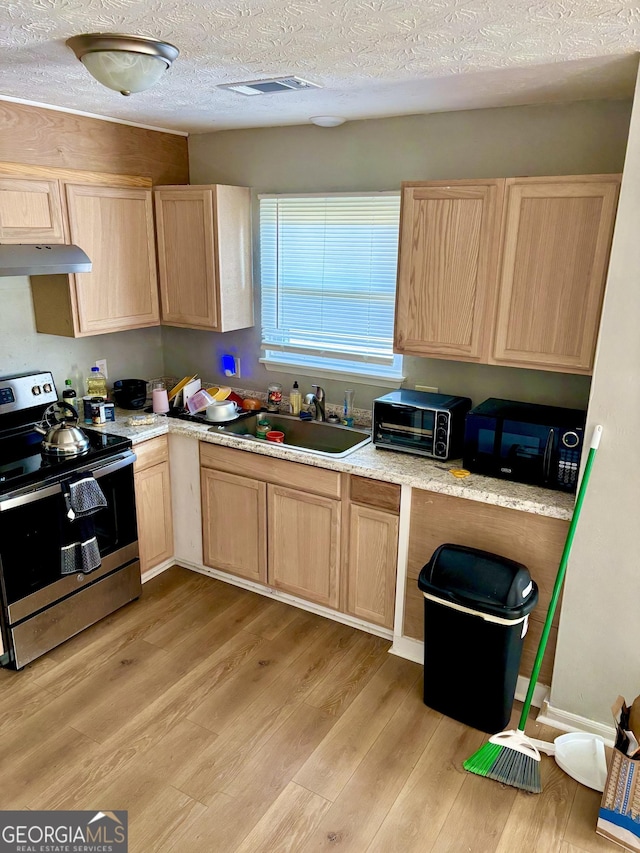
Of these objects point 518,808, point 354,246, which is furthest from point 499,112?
point 518,808

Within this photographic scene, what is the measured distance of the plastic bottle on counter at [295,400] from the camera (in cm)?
353

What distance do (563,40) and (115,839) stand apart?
9.14 feet

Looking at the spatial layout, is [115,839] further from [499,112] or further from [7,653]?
[499,112]

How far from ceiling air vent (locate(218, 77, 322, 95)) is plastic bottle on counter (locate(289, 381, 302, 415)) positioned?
4.97 feet

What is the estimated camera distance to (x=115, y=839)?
2004 millimetres

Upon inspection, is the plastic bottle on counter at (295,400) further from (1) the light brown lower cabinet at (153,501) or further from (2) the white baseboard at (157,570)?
(2) the white baseboard at (157,570)

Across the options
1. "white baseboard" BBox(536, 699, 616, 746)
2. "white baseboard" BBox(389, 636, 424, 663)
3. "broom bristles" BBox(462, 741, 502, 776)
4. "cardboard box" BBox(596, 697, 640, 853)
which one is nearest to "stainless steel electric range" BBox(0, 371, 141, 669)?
"white baseboard" BBox(389, 636, 424, 663)

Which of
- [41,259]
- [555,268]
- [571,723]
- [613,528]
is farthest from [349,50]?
[571,723]

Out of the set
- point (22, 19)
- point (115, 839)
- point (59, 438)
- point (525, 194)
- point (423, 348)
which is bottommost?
point (115, 839)

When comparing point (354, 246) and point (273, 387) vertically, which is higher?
point (354, 246)

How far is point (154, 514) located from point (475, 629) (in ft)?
6.00

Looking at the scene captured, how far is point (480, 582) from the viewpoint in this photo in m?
2.35

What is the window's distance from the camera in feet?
10.4

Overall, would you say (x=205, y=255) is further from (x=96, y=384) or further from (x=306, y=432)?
(x=306, y=432)
